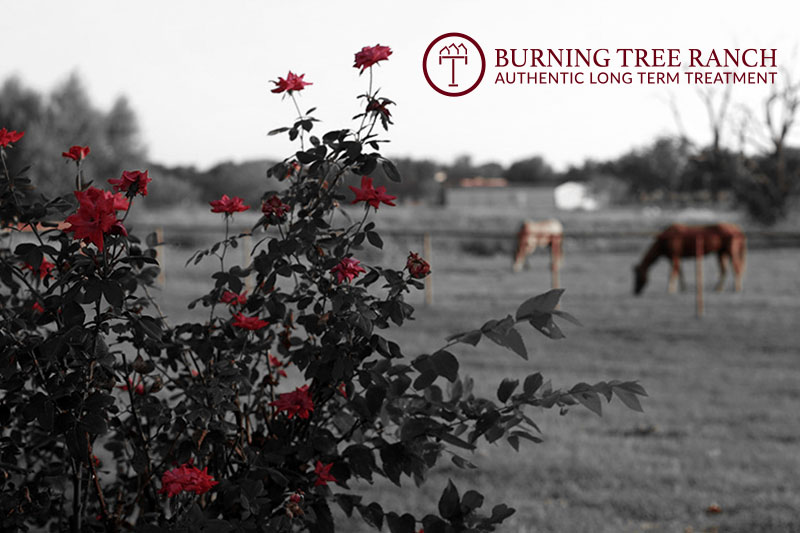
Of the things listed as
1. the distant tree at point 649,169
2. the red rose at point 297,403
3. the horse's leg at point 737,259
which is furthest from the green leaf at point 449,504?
the distant tree at point 649,169

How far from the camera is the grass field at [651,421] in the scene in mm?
3527

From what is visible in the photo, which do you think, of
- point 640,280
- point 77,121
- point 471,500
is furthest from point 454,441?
point 77,121

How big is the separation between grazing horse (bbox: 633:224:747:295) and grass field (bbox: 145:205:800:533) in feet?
2.34

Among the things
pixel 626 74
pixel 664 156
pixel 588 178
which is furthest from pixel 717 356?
pixel 588 178

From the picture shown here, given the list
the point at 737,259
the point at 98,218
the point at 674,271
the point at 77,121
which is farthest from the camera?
the point at 77,121

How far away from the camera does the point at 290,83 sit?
183cm

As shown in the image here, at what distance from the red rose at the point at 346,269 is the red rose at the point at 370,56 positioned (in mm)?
382

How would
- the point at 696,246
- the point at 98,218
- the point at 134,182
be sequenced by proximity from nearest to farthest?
the point at 98,218 → the point at 134,182 → the point at 696,246

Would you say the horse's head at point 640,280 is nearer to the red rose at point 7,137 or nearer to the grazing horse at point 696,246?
the grazing horse at point 696,246

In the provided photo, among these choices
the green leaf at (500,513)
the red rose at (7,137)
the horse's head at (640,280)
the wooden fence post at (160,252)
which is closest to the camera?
the green leaf at (500,513)

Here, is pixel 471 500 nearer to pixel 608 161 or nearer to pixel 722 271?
pixel 722 271

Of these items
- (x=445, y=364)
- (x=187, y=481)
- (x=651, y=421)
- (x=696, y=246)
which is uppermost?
(x=445, y=364)

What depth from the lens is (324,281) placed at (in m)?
1.66

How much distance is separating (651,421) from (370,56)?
162 inches
